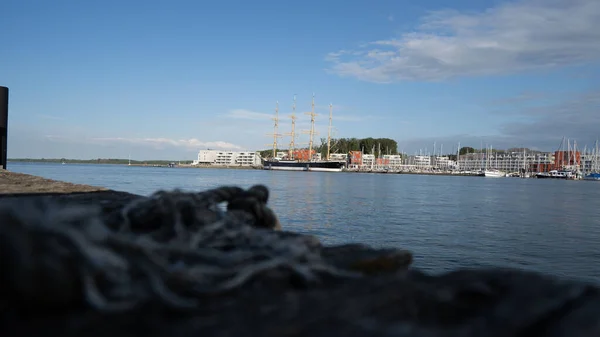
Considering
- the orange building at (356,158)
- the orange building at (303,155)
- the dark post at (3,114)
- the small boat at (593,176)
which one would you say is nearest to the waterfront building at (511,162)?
the small boat at (593,176)

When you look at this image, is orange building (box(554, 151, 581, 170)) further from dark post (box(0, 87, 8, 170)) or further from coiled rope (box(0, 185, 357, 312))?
coiled rope (box(0, 185, 357, 312))

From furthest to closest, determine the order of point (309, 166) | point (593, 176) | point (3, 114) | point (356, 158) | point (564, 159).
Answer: point (356, 158), point (564, 159), point (593, 176), point (309, 166), point (3, 114)

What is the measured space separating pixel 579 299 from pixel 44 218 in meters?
2.61

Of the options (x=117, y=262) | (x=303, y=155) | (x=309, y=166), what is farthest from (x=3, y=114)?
(x=303, y=155)

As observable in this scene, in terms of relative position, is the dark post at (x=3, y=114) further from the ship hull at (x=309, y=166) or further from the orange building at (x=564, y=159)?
the orange building at (x=564, y=159)

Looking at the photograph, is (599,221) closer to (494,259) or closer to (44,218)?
(494,259)

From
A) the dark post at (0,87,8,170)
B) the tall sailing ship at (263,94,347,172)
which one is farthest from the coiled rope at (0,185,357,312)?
the tall sailing ship at (263,94,347,172)

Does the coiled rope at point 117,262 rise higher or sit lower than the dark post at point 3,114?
lower

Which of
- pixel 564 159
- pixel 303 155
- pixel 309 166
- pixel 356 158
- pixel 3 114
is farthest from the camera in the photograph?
pixel 356 158

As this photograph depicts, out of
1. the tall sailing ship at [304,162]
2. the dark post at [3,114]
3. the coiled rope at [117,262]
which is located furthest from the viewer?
the tall sailing ship at [304,162]

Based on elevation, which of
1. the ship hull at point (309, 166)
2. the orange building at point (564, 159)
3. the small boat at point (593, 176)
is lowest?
the small boat at point (593, 176)

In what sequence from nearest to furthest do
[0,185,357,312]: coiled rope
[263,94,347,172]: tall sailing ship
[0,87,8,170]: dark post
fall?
[0,185,357,312]: coiled rope, [0,87,8,170]: dark post, [263,94,347,172]: tall sailing ship

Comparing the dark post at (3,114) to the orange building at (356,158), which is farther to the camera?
the orange building at (356,158)

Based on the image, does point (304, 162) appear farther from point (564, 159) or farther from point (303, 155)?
point (564, 159)
